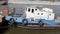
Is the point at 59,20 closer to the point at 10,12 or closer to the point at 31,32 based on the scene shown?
the point at 31,32

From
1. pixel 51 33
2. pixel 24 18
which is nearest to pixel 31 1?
pixel 24 18

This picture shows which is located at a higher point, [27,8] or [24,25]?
[27,8]

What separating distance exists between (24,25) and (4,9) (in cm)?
17

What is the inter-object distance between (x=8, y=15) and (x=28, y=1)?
0.54 ft

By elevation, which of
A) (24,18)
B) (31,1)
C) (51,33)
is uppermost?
(31,1)

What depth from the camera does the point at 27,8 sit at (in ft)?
2.77

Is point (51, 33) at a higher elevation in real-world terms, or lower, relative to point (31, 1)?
lower

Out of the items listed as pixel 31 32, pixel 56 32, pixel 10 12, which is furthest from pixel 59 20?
pixel 10 12

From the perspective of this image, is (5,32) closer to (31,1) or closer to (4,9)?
(4,9)

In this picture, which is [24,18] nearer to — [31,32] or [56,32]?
[31,32]

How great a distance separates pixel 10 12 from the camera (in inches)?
33.3

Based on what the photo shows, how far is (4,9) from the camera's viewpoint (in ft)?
2.79

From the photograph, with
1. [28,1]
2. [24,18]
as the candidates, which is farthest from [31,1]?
[24,18]

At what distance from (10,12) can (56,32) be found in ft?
1.10
